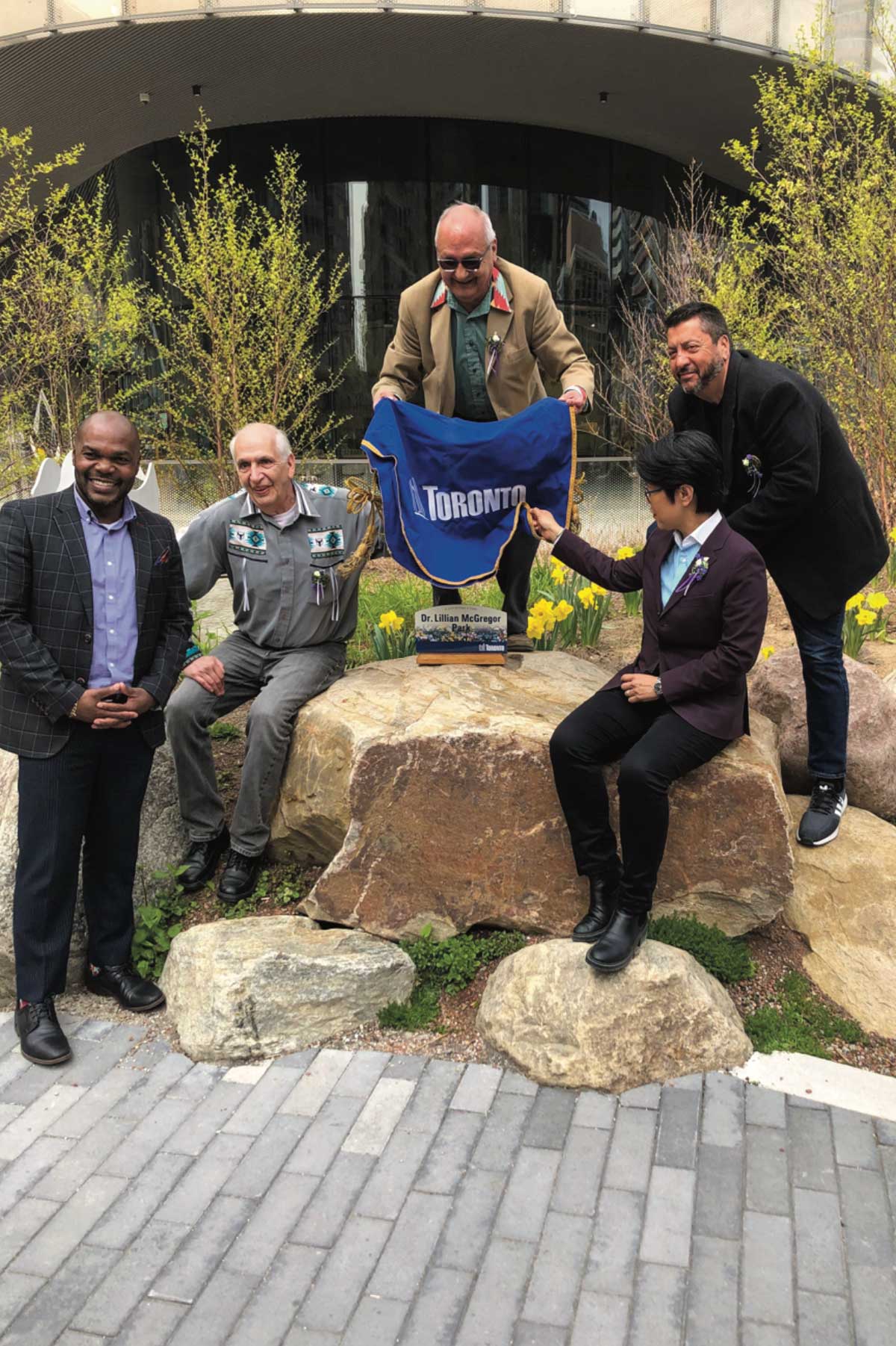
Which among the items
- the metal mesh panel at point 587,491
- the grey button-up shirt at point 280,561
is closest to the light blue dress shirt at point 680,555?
the grey button-up shirt at point 280,561

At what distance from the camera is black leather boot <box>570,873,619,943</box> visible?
12.6 feet

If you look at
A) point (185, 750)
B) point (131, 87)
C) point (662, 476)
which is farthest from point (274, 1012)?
point (131, 87)

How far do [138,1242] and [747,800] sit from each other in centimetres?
246

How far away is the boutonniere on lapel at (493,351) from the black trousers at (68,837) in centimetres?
223

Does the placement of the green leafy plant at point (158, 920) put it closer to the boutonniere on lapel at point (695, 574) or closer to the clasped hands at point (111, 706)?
the clasped hands at point (111, 706)

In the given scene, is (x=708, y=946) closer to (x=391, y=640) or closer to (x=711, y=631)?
(x=711, y=631)

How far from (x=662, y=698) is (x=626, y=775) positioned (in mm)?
368

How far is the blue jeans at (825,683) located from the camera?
426 centimetres

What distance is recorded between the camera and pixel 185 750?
14.7ft

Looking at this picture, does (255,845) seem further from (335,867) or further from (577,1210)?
(577,1210)

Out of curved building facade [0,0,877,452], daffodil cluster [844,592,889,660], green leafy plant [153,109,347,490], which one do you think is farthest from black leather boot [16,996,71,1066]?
curved building facade [0,0,877,452]

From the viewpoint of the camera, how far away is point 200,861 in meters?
4.62

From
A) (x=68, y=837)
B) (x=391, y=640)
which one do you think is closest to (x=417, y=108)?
(x=391, y=640)

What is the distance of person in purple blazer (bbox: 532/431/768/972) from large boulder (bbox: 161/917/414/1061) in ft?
2.54
